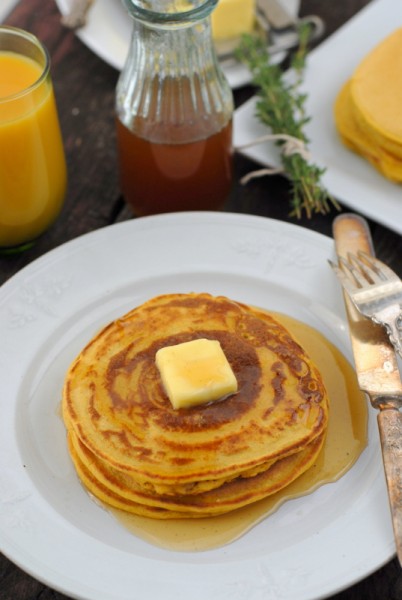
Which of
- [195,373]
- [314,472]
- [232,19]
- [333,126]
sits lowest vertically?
[314,472]

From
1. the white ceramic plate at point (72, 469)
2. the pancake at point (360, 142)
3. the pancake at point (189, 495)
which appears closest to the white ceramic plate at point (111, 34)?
the pancake at point (360, 142)

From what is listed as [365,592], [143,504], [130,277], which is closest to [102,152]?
[130,277]

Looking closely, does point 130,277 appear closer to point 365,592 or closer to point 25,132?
point 25,132

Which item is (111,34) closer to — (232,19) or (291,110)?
(232,19)

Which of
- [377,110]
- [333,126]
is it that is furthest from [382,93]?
[333,126]

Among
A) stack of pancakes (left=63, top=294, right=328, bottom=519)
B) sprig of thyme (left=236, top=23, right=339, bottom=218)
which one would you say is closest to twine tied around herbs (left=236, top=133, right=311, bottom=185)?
sprig of thyme (left=236, top=23, right=339, bottom=218)

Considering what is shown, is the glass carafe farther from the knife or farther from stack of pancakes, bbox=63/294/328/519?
stack of pancakes, bbox=63/294/328/519

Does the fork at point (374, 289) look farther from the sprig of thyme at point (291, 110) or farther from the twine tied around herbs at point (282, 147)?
the twine tied around herbs at point (282, 147)
